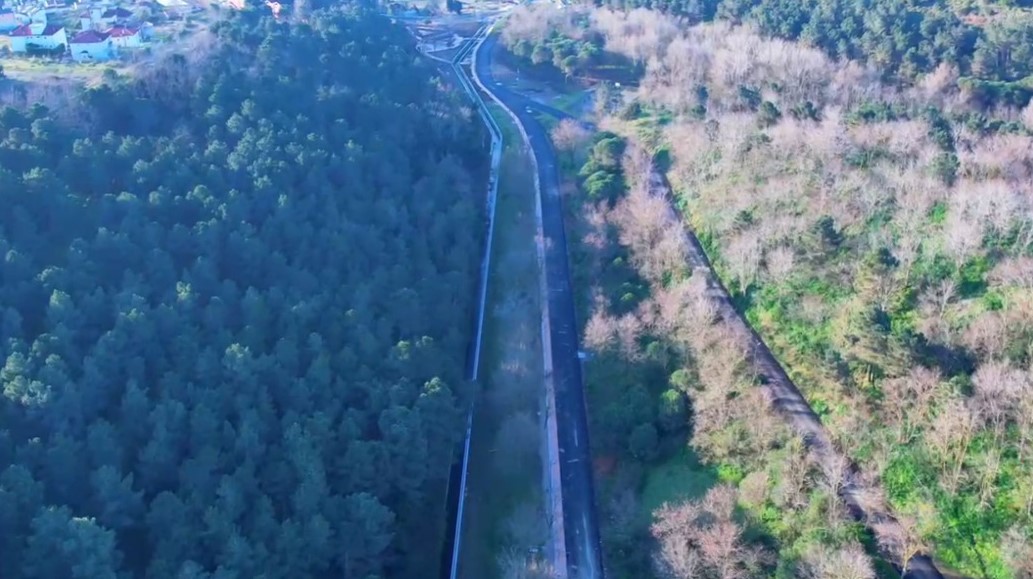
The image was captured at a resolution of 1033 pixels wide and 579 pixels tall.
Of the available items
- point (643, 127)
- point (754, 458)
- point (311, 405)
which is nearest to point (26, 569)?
point (311, 405)

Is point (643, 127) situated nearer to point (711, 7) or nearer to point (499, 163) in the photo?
point (499, 163)

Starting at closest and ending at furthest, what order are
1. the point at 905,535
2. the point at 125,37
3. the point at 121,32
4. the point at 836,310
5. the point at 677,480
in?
the point at 905,535 < the point at 677,480 < the point at 836,310 < the point at 125,37 < the point at 121,32

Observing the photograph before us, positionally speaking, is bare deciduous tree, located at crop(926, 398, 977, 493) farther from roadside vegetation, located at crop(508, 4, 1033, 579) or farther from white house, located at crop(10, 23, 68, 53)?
white house, located at crop(10, 23, 68, 53)

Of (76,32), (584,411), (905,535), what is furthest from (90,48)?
(905,535)

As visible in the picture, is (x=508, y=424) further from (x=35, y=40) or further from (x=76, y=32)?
(x=76, y=32)

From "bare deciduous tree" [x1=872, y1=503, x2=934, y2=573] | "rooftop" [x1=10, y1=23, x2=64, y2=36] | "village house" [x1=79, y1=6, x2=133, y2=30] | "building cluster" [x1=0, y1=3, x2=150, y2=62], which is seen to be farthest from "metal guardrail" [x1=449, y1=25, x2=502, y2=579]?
"rooftop" [x1=10, y1=23, x2=64, y2=36]

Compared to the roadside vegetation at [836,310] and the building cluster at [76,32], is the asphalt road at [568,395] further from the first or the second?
the building cluster at [76,32]
